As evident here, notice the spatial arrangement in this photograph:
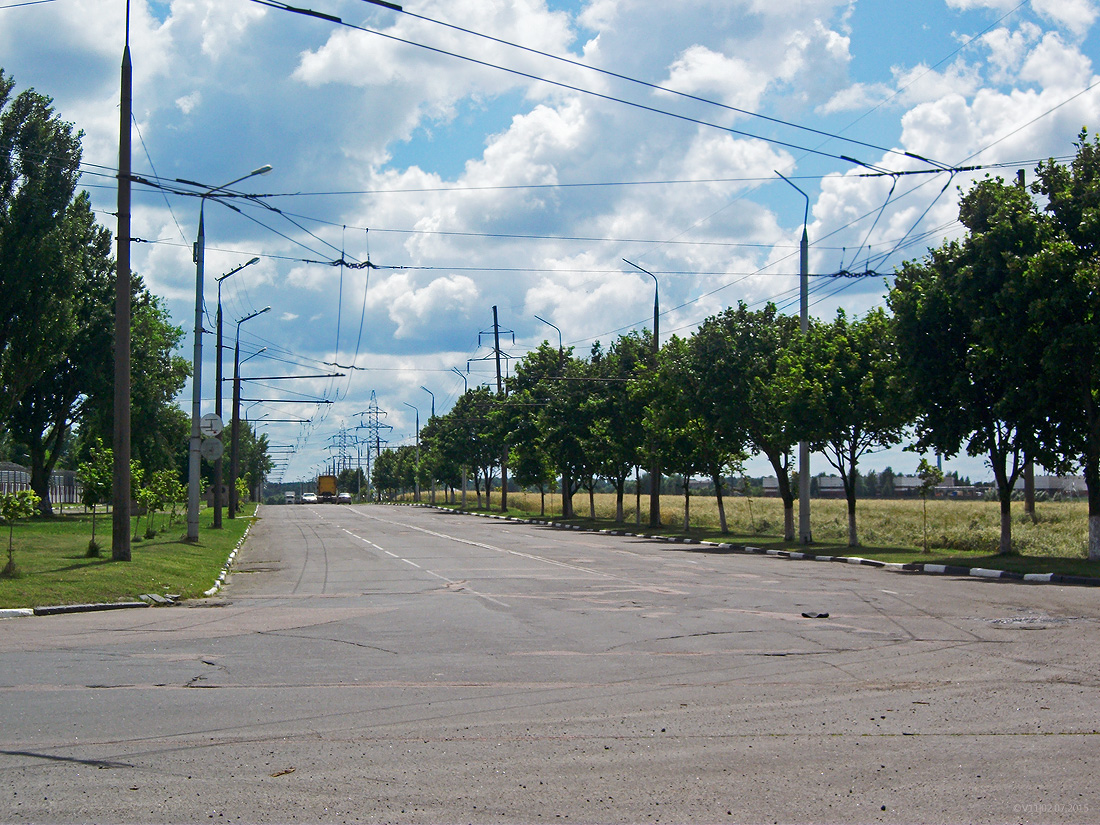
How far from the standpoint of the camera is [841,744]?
7.47 meters

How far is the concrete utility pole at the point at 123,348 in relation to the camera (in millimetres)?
21047

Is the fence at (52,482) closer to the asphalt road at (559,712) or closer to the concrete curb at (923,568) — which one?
the concrete curb at (923,568)

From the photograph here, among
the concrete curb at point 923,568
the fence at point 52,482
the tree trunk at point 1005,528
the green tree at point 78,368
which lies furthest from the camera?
the fence at point 52,482

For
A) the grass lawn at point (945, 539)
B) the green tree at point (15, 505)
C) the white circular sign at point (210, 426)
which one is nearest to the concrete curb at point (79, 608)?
the green tree at point (15, 505)

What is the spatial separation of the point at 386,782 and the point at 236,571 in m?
20.4

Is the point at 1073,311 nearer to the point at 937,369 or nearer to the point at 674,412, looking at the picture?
the point at 937,369

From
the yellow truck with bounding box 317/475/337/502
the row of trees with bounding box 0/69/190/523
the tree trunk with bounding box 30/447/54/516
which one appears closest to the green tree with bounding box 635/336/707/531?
the row of trees with bounding box 0/69/190/523

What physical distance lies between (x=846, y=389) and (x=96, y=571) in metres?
24.0

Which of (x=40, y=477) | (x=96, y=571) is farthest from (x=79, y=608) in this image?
(x=40, y=477)

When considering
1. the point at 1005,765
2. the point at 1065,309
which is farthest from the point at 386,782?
the point at 1065,309

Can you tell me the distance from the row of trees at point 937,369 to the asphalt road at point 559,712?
31.9ft

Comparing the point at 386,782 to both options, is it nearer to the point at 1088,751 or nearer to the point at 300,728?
the point at 300,728

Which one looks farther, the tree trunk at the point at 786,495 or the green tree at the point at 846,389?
the tree trunk at the point at 786,495

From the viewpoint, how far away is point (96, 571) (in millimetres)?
19469
